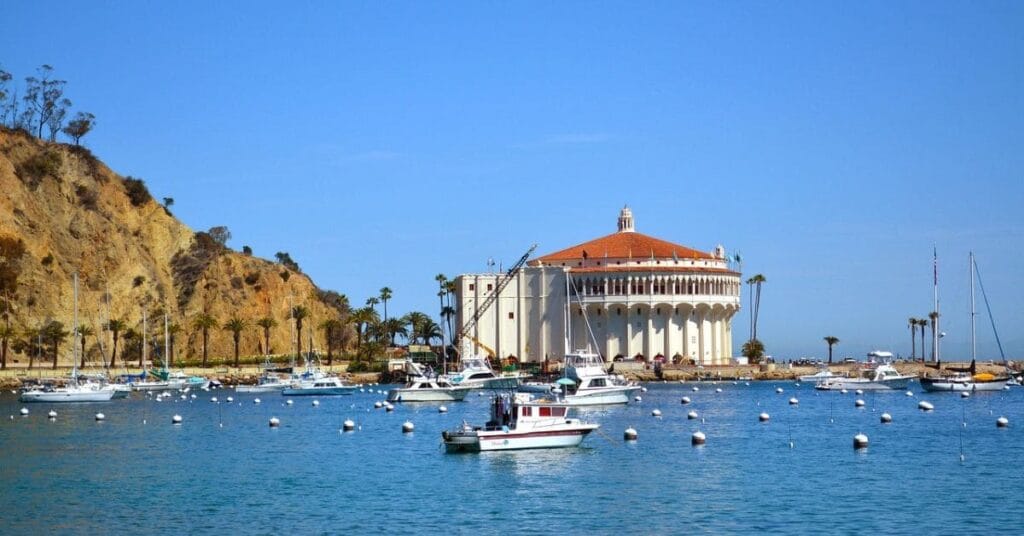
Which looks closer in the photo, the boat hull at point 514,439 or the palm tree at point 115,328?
the boat hull at point 514,439

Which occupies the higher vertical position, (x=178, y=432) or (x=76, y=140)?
(x=76, y=140)

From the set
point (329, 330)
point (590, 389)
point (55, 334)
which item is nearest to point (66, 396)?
point (55, 334)

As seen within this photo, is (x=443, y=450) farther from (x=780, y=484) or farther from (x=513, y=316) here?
(x=513, y=316)

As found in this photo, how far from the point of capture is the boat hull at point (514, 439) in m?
56.8

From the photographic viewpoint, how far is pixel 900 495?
4669cm

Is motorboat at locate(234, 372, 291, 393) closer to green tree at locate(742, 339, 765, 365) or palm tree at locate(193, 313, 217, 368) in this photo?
palm tree at locate(193, 313, 217, 368)

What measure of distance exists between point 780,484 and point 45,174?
4546 inches

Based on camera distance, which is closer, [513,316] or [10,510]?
[10,510]

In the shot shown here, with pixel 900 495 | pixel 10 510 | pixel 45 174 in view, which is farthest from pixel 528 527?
pixel 45 174

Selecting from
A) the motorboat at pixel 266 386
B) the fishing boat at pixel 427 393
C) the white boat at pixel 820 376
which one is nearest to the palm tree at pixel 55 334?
the motorboat at pixel 266 386

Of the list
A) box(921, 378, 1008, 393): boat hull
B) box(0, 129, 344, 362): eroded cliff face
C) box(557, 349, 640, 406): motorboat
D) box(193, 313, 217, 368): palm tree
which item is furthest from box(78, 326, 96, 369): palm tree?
box(921, 378, 1008, 393): boat hull

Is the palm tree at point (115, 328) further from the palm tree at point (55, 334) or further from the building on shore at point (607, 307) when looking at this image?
the building on shore at point (607, 307)

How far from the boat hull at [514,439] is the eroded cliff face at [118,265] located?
84917 mm

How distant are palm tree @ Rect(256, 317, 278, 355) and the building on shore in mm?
20331
